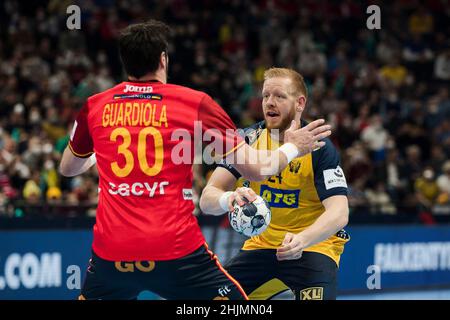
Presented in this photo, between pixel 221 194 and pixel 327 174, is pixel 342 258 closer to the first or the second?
pixel 327 174

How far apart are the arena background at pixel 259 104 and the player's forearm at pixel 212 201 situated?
5679 millimetres

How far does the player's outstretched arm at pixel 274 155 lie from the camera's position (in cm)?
514

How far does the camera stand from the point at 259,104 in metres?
18.1

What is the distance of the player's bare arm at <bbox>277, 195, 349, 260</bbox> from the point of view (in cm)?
567

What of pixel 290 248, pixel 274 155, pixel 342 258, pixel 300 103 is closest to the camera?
pixel 274 155

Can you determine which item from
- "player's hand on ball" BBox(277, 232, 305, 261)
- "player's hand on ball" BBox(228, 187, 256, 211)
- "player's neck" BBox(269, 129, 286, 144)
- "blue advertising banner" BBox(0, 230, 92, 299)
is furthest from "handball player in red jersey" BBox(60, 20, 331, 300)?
"blue advertising banner" BBox(0, 230, 92, 299)

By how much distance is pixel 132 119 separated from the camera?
5.02 metres

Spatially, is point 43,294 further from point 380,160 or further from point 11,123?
point 380,160

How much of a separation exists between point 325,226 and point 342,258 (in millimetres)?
8761

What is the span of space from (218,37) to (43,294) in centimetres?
1117

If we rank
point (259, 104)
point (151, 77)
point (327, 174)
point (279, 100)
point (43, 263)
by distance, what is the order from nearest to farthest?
point (151, 77) < point (327, 174) < point (279, 100) < point (43, 263) < point (259, 104)

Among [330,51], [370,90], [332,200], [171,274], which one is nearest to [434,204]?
[370,90]

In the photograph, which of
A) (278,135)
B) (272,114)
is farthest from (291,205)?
(272,114)

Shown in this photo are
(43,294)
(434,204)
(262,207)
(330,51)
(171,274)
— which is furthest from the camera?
(330,51)
